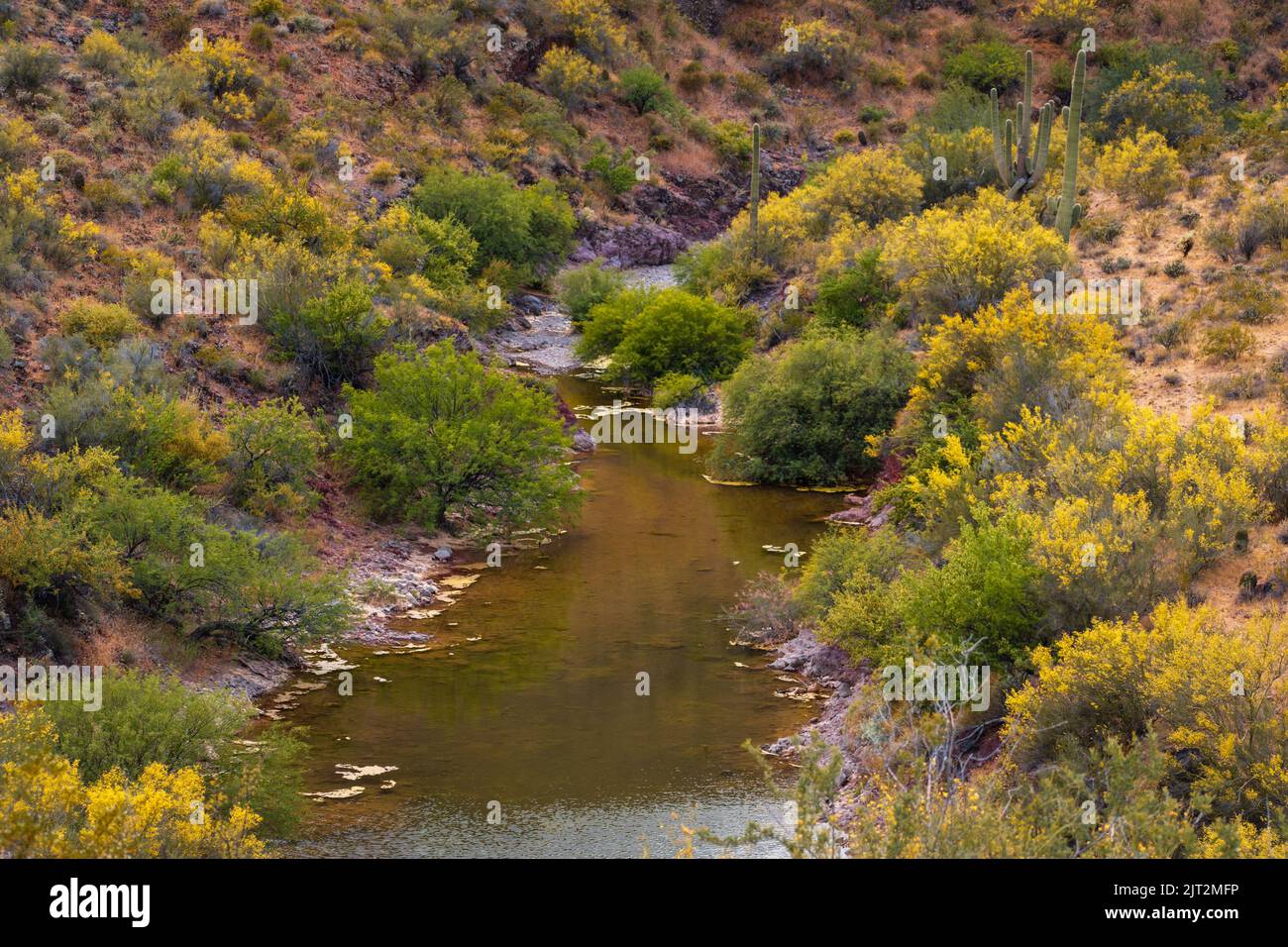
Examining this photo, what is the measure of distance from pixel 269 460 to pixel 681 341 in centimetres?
1387

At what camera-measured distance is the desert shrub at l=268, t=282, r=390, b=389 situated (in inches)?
991

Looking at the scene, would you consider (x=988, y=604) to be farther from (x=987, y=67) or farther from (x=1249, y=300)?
(x=987, y=67)

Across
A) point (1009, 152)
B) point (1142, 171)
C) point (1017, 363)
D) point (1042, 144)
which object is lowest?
point (1017, 363)

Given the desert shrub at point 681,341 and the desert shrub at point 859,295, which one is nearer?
the desert shrub at point 859,295

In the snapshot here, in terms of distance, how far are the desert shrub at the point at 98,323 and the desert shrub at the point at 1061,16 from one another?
164 ft

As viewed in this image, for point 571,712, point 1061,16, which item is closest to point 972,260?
point 571,712

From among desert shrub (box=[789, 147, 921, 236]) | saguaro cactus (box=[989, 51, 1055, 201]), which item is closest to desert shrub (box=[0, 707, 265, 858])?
saguaro cactus (box=[989, 51, 1055, 201])

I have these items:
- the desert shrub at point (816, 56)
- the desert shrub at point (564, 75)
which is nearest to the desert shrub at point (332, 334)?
the desert shrub at point (564, 75)

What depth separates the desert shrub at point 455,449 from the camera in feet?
72.7

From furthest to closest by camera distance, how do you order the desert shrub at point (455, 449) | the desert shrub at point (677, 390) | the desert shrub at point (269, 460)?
1. the desert shrub at point (677, 390)
2. the desert shrub at point (455, 449)
3. the desert shrub at point (269, 460)

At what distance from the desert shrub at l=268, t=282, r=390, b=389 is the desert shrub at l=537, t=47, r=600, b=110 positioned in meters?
28.3

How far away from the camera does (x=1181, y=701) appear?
1123 cm

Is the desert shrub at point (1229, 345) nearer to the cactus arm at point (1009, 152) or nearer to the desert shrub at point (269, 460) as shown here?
the cactus arm at point (1009, 152)

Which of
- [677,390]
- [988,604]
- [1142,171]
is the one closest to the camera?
[988,604]
